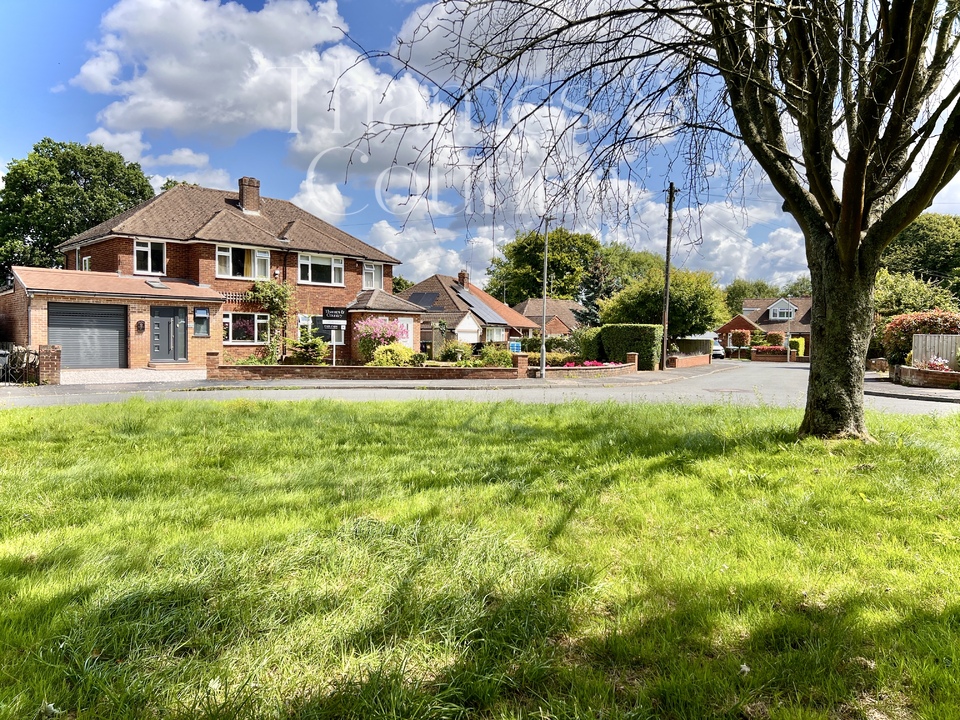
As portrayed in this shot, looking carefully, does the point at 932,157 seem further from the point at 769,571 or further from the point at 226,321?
the point at 226,321

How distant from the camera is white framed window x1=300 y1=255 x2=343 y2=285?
31203 millimetres

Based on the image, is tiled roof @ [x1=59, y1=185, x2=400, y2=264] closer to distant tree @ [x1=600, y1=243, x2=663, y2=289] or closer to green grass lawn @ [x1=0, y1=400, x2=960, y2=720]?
green grass lawn @ [x1=0, y1=400, x2=960, y2=720]

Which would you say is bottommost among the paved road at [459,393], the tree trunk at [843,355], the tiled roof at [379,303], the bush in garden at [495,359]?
the paved road at [459,393]

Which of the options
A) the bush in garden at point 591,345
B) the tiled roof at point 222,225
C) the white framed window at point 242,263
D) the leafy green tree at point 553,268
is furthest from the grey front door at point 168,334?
the leafy green tree at point 553,268

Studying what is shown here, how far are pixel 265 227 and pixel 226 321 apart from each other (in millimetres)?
6921

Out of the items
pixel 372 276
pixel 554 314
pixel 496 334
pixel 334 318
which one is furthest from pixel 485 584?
pixel 554 314

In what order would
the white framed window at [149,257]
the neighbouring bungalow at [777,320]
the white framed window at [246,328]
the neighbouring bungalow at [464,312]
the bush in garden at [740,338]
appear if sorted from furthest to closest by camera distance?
the neighbouring bungalow at [777,320]
the bush in garden at [740,338]
the neighbouring bungalow at [464,312]
the white framed window at [246,328]
the white framed window at [149,257]

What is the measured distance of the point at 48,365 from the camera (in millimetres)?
18641

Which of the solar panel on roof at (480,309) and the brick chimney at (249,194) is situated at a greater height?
the brick chimney at (249,194)

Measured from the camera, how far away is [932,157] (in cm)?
617

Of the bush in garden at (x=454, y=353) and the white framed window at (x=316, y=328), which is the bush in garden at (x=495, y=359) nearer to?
the bush in garden at (x=454, y=353)

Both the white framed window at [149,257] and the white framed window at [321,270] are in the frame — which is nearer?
the white framed window at [149,257]

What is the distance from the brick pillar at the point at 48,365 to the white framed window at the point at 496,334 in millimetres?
32692

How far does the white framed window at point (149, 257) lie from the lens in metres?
27.4
